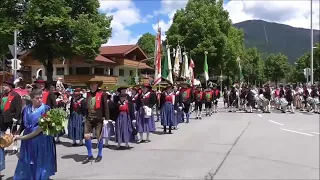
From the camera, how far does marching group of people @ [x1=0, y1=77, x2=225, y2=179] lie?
6.37 metres

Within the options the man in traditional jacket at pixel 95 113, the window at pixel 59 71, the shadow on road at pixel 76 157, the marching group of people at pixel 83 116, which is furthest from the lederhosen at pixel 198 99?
the window at pixel 59 71

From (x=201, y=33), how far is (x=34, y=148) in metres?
38.3

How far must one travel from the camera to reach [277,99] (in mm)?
25562

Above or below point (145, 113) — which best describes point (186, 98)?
above

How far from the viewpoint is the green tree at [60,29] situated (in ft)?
98.4

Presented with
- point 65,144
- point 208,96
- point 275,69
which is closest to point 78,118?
point 65,144

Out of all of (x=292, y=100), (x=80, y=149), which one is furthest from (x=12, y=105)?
(x=292, y=100)

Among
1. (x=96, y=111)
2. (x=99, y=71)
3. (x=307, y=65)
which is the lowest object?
(x=96, y=111)

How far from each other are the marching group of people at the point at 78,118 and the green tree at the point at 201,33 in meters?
26.7

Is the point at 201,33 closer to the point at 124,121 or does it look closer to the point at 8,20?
the point at 8,20

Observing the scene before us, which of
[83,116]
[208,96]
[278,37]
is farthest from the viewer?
[208,96]

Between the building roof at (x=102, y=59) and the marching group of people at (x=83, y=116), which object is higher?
the building roof at (x=102, y=59)

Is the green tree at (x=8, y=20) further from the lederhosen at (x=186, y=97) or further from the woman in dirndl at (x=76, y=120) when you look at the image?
the woman in dirndl at (x=76, y=120)

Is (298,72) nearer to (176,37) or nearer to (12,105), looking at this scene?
(176,37)
